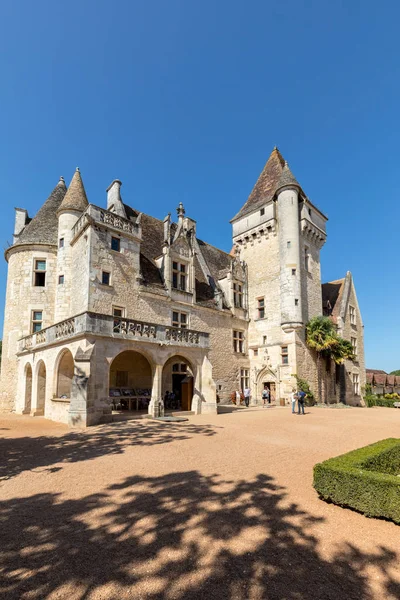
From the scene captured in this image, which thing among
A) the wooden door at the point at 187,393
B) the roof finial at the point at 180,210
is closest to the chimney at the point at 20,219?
the roof finial at the point at 180,210

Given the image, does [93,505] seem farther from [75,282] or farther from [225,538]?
[75,282]

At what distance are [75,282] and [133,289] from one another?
335 cm

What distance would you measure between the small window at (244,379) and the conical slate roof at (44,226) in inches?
652

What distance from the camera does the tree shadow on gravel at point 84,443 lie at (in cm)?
746

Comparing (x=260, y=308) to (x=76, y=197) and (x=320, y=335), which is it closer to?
(x=320, y=335)

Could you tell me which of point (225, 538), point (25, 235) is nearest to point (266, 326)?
point (25, 235)

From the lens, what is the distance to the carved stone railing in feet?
56.6

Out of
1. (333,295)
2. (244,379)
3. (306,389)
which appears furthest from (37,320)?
(333,295)

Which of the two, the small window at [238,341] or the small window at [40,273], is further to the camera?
Result: the small window at [238,341]

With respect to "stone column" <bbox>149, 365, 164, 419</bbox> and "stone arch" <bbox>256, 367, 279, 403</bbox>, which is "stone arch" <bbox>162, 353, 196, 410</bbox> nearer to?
"stone column" <bbox>149, 365, 164, 419</bbox>

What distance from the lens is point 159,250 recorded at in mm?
23109

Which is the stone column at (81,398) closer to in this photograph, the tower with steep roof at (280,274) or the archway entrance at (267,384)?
the archway entrance at (267,384)

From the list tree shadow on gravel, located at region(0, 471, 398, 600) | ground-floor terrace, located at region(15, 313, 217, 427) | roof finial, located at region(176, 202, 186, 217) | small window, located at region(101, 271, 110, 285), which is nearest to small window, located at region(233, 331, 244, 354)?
ground-floor terrace, located at region(15, 313, 217, 427)

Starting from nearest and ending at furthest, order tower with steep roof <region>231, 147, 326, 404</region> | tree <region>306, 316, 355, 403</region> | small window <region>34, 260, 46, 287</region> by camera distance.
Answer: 1. small window <region>34, 260, 46, 287</region>
2. tree <region>306, 316, 355, 403</region>
3. tower with steep roof <region>231, 147, 326, 404</region>
